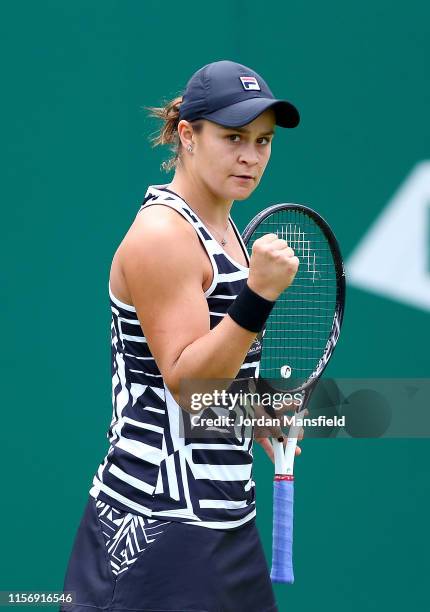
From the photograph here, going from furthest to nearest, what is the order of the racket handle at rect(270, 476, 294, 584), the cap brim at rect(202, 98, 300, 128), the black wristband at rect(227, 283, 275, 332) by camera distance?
the racket handle at rect(270, 476, 294, 584) → the cap brim at rect(202, 98, 300, 128) → the black wristband at rect(227, 283, 275, 332)

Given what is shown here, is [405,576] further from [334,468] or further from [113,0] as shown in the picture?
[113,0]

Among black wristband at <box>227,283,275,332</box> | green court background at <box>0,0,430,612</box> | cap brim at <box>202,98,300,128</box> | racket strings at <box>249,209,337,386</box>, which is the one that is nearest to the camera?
black wristband at <box>227,283,275,332</box>

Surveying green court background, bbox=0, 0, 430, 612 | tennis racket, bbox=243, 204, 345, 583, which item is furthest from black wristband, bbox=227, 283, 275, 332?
green court background, bbox=0, 0, 430, 612

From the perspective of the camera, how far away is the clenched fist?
6.28 ft

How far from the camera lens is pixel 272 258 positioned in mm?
1912

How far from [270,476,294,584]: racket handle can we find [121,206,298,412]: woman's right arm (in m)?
0.67

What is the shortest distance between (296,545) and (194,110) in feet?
5.71

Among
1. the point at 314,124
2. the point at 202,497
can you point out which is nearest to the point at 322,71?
the point at 314,124

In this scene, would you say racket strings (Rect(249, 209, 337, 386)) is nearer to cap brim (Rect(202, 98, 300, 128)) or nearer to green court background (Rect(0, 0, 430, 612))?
green court background (Rect(0, 0, 430, 612))

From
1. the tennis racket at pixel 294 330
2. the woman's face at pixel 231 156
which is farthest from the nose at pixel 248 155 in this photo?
the tennis racket at pixel 294 330

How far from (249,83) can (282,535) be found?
0.96 metres

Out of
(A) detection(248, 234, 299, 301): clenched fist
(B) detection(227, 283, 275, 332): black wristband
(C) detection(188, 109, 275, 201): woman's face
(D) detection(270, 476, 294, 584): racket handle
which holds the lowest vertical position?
(D) detection(270, 476, 294, 584): racket handle

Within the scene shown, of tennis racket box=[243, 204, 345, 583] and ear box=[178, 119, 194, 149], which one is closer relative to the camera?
ear box=[178, 119, 194, 149]

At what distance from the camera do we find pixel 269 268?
6.29 ft
